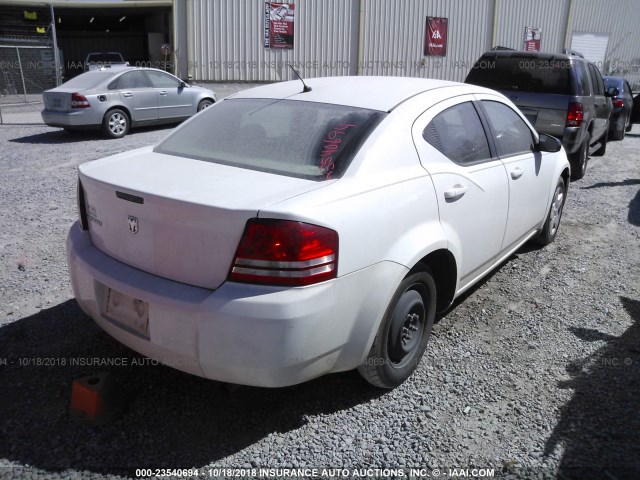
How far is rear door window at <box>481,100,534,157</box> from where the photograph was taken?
4.38m

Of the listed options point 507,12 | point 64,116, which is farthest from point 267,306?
point 507,12

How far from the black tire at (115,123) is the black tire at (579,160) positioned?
8.68m

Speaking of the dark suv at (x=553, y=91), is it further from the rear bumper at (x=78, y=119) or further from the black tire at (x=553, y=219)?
the rear bumper at (x=78, y=119)

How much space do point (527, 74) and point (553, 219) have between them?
3760 millimetres

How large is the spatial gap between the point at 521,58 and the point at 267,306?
25.1ft

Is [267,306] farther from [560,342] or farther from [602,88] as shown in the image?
[602,88]

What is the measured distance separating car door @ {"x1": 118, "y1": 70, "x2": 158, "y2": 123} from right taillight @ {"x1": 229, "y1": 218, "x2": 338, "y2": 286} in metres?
10.9

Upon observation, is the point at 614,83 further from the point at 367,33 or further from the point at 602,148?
the point at 367,33

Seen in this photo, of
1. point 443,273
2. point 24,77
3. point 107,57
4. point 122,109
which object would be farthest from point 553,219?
point 107,57

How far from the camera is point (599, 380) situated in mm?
3584

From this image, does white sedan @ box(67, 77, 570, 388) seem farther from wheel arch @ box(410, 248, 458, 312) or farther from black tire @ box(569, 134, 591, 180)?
black tire @ box(569, 134, 591, 180)

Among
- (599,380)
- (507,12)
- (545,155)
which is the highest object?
(507,12)

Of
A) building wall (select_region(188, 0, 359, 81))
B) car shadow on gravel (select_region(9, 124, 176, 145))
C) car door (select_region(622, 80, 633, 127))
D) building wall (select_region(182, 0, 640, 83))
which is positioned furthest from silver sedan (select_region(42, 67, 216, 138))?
car door (select_region(622, 80, 633, 127))

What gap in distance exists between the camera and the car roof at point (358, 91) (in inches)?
142
